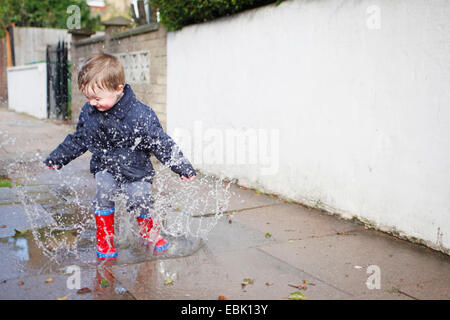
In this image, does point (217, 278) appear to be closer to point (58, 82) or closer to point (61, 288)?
point (61, 288)

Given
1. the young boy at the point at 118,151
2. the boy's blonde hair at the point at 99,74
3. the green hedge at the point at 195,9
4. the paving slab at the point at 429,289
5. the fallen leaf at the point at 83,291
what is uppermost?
the green hedge at the point at 195,9

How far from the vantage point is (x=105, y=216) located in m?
3.39

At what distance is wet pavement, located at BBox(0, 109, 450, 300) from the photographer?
113 inches

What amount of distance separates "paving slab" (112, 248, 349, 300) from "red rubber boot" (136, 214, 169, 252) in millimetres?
228

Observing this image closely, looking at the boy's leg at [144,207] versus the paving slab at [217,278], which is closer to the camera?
the paving slab at [217,278]

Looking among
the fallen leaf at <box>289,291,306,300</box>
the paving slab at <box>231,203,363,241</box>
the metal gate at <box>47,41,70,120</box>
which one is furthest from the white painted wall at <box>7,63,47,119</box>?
the fallen leaf at <box>289,291,306,300</box>

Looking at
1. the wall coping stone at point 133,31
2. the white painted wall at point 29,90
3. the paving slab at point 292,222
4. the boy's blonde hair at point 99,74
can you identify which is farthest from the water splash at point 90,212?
the white painted wall at point 29,90

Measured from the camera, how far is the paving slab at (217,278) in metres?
2.81

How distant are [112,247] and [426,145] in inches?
101

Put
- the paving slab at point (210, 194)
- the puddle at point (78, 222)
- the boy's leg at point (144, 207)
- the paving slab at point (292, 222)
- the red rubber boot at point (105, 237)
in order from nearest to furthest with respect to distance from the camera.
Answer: the puddle at point (78, 222), the red rubber boot at point (105, 237), the boy's leg at point (144, 207), the paving slab at point (292, 222), the paving slab at point (210, 194)

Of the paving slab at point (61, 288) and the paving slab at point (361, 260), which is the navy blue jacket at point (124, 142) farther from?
the paving slab at point (361, 260)

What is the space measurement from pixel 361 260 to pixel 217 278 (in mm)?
1141

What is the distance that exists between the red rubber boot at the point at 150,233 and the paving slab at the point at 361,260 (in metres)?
0.79

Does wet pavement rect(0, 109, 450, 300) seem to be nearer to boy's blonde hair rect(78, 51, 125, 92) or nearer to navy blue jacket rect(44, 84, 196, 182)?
navy blue jacket rect(44, 84, 196, 182)
